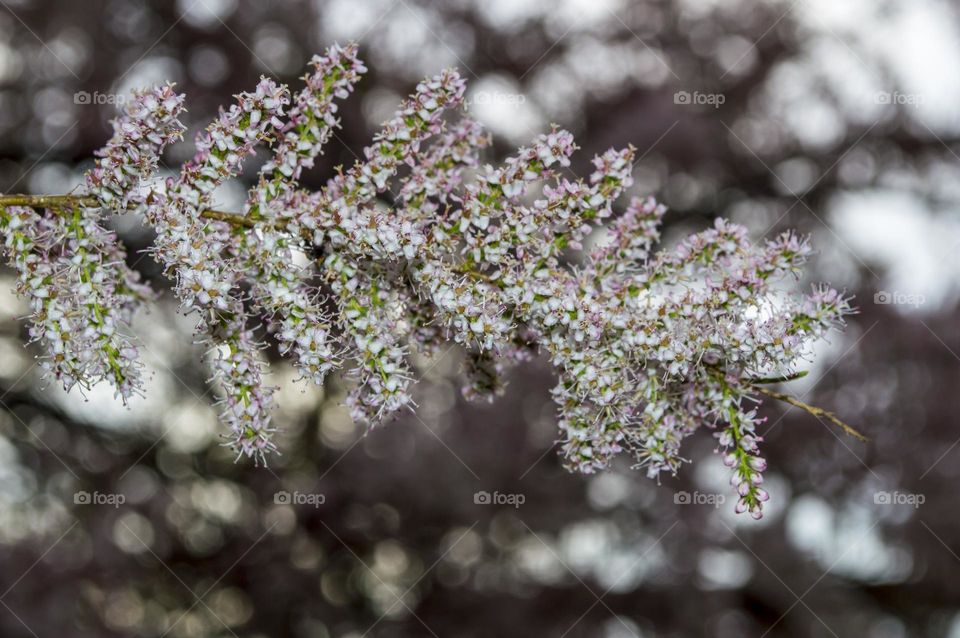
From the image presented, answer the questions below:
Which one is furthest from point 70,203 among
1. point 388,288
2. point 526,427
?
point 526,427

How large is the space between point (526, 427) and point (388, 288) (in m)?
7.16

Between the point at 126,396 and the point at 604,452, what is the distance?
1.01 meters

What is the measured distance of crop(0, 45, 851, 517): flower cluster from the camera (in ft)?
6.40

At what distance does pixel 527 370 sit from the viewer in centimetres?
901

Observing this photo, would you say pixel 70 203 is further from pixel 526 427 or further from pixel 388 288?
pixel 526 427

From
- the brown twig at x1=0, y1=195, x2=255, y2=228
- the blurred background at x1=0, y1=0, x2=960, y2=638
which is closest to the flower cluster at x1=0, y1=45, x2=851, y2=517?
the brown twig at x1=0, y1=195, x2=255, y2=228

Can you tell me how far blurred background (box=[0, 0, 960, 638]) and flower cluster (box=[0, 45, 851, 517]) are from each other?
238 inches

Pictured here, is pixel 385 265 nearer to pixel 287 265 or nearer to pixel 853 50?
pixel 287 265

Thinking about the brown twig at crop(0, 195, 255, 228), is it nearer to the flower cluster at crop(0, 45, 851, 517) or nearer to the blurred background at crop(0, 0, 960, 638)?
the flower cluster at crop(0, 45, 851, 517)

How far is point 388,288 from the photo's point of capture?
6.76 ft

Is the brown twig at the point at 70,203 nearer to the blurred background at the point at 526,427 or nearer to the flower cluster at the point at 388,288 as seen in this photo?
the flower cluster at the point at 388,288

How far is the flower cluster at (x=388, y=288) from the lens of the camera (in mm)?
1952

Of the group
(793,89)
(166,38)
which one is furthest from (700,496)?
(166,38)

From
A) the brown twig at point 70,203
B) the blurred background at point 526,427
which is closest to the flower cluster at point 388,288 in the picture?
the brown twig at point 70,203
